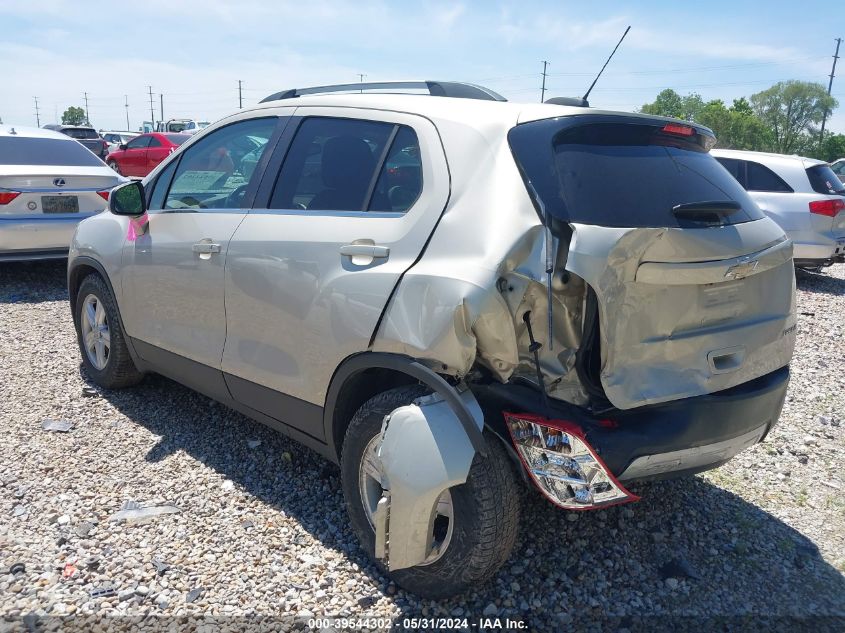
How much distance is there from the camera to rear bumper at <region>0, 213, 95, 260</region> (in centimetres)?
720

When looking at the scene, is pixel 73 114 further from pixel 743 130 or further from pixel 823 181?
pixel 823 181

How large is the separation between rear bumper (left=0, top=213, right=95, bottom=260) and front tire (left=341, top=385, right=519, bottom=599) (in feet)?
19.6

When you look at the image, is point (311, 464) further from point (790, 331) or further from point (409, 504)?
point (790, 331)

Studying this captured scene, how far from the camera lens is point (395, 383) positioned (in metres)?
2.97

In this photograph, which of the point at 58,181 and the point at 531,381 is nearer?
the point at 531,381

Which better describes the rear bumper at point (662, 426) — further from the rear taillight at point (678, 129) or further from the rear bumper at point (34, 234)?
the rear bumper at point (34, 234)

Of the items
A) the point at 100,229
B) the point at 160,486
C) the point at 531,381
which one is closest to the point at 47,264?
the point at 100,229

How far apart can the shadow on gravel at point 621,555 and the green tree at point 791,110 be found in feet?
268

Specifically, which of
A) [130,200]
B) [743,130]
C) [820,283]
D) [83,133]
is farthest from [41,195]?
[743,130]

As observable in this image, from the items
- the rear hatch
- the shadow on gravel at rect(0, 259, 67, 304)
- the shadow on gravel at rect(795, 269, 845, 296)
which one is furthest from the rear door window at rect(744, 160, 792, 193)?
the shadow on gravel at rect(0, 259, 67, 304)

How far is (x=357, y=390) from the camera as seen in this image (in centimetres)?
302

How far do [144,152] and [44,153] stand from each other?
13200 mm

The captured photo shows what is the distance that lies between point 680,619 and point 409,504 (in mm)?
1218

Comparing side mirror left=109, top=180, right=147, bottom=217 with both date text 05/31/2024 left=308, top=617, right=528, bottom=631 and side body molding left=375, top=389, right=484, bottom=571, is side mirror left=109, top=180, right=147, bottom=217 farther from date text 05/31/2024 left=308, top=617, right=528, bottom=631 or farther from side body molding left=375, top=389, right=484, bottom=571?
date text 05/31/2024 left=308, top=617, right=528, bottom=631
